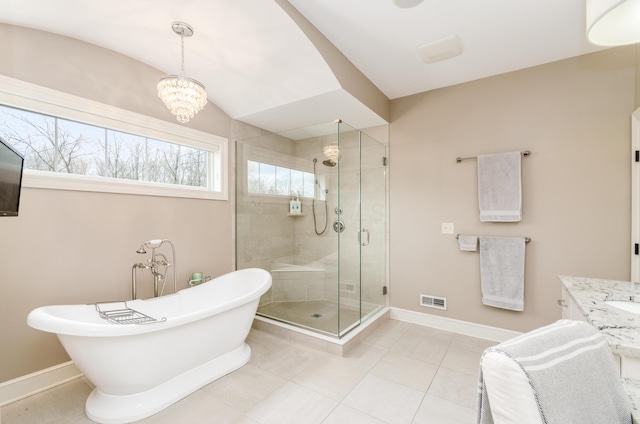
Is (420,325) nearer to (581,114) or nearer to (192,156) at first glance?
(581,114)

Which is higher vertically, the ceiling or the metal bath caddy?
the ceiling

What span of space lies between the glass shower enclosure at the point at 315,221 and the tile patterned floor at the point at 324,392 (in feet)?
1.64

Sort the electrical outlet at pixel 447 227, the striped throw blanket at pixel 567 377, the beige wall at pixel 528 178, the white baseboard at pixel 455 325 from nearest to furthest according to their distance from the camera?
the striped throw blanket at pixel 567 377
the beige wall at pixel 528 178
the white baseboard at pixel 455 325
the electrical outlet at pixel 447 227

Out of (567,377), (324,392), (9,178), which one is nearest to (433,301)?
(324,392)

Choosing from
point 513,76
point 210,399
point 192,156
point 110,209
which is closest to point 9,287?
point 110,209

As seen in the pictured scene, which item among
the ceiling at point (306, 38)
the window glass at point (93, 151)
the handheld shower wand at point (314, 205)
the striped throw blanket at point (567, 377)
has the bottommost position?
the striped throw blanket at point (567, 377)

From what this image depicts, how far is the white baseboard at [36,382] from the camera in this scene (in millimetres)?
1791

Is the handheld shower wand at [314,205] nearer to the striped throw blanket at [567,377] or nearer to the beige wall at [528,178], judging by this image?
the beige wall at [528,178]

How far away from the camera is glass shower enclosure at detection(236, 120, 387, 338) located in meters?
2.94

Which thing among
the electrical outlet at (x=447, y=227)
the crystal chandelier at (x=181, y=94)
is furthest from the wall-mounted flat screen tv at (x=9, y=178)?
the electrical outlet at (x=447, y=227)

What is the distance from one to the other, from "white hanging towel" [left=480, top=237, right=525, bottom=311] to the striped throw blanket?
212cm

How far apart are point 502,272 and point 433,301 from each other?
2.56ft

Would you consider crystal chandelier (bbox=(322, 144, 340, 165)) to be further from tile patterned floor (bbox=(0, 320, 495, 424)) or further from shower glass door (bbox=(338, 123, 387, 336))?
tile patterned floor (bbox=(0, 320, 495, 424))

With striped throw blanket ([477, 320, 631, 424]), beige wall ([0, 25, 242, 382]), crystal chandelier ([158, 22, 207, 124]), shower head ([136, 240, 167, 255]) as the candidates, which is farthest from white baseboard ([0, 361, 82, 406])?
striped throw blanket ([477, 320, 631, 424])
